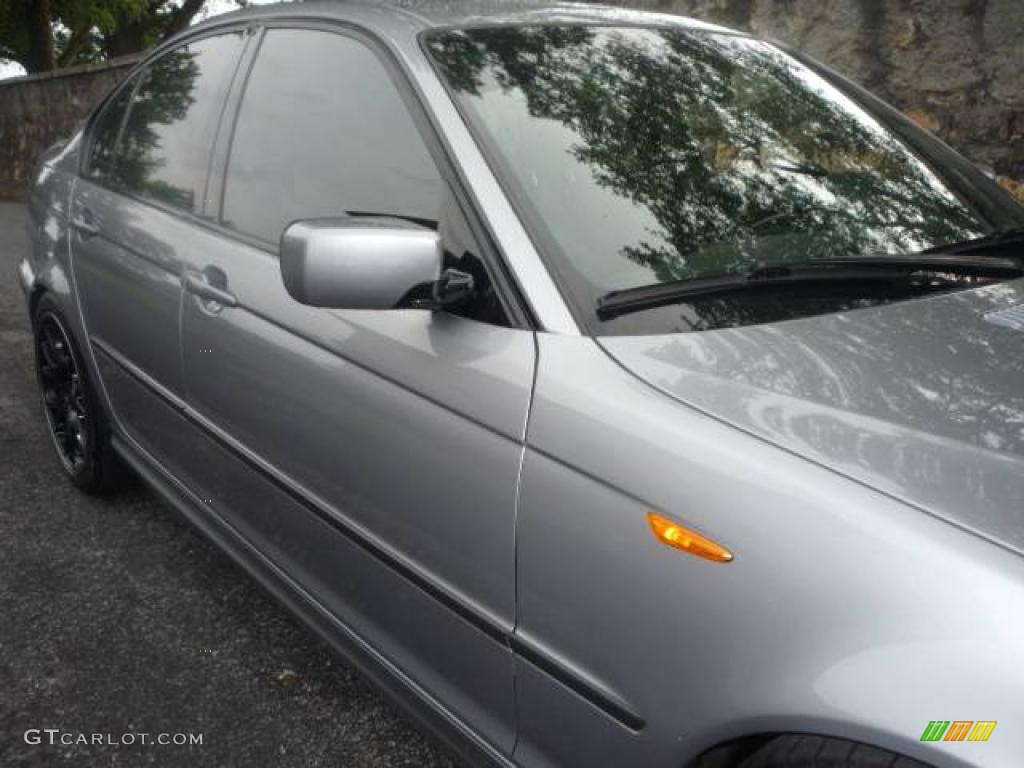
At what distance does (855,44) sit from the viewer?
497 centimetres

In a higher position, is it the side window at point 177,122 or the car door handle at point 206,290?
the side window at point 177,122

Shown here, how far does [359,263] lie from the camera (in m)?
1.64

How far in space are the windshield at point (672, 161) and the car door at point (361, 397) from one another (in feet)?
0.51

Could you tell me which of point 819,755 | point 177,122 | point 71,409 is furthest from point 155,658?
point 819,755

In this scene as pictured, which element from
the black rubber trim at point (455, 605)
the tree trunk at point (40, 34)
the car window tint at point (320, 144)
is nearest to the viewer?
the black rubber trim at point (455, 605)

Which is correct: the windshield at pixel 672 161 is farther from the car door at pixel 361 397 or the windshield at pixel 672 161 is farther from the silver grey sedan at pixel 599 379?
the car door at pixel 361 397

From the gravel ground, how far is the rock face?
12.5 feet

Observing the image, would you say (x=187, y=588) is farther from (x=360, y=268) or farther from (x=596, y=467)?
(x=596, y=467)

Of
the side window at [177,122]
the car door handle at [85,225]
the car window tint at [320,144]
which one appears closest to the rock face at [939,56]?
the side window at [177,122]

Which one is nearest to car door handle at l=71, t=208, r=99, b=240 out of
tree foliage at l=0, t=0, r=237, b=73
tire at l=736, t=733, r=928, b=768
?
tire at l=736, t=733, r=928, b=768

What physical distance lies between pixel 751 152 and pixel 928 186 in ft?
1.64

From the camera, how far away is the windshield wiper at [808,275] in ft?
5.41

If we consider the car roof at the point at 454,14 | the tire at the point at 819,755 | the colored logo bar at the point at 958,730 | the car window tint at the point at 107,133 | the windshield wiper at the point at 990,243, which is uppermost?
the car roof at the point at 454,14

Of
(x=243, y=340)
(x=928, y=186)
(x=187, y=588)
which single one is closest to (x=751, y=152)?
(x=928, y=186)
